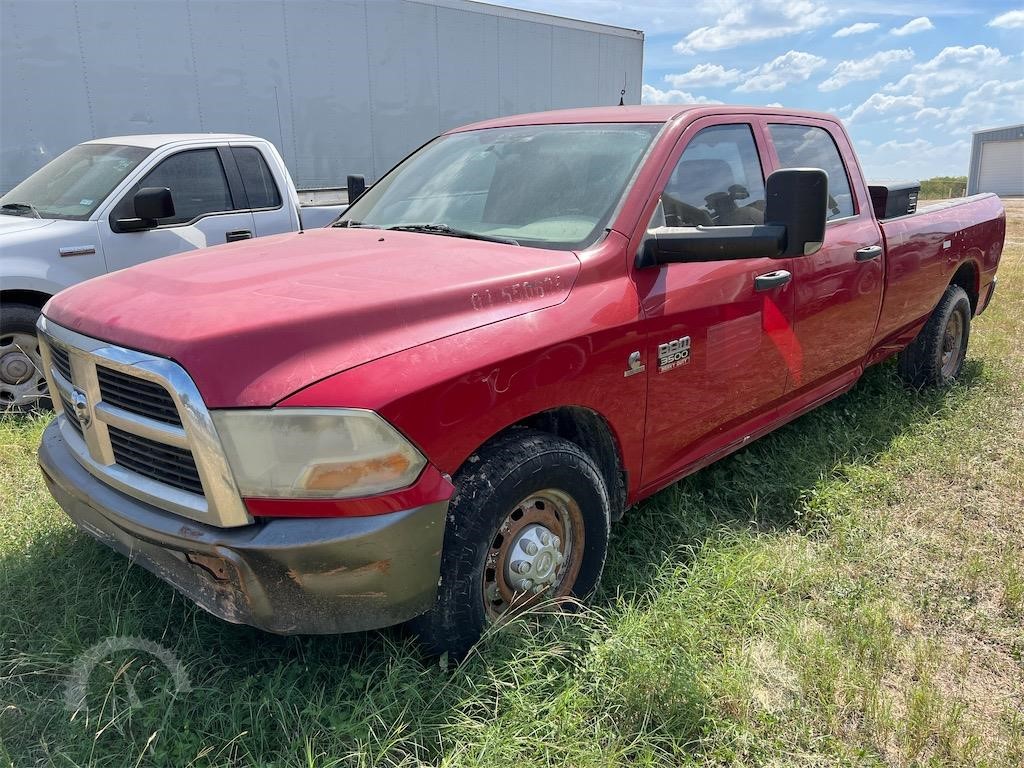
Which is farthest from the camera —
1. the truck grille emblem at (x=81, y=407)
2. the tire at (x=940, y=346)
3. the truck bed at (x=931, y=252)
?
the tire at (x=940, y=346)

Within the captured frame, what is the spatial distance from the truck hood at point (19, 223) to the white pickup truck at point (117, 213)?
10mm

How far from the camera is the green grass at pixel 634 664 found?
2.19 metres

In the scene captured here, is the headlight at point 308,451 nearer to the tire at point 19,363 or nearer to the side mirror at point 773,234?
the side mirror at point 773,234

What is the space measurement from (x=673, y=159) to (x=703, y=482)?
173 cm

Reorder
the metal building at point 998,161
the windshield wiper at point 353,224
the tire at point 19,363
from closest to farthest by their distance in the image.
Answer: the windshield wiper at point 353,224 < the tire at point 19,363 < the metal building at point 998,161

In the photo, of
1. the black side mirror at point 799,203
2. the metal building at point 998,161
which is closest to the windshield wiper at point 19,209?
the black side mirror at point 799,203

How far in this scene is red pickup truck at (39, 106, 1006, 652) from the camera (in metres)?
2.01

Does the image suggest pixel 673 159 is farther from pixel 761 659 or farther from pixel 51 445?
pixel 51 445

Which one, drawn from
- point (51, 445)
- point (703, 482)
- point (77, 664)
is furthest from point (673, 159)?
point (77, 664)

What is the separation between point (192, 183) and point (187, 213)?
246 mm

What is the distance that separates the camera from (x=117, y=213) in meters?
5.20

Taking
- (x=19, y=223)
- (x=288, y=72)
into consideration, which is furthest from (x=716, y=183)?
(x=288, y=72)

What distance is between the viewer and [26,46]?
23.5 feet

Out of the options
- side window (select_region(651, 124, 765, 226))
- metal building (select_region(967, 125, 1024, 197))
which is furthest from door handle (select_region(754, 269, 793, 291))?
metal building (select_region(967, 125, 1024, 197))
